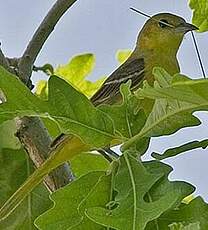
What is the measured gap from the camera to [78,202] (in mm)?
811

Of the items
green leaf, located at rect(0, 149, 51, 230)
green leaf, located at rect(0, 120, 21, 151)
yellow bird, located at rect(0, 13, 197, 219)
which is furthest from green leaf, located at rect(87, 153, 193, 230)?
yellow bird, located at rect(0, 13, 197, 219)

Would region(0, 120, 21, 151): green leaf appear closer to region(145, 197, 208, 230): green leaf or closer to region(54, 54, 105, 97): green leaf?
region(145, 197, 208, 230): green leaf

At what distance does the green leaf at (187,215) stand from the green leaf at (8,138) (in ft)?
1.39

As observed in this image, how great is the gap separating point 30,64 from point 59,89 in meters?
0.50

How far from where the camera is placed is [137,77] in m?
2.30

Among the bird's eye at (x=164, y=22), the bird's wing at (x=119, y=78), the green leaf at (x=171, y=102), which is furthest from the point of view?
the bird's eye at (x=164, y=22)

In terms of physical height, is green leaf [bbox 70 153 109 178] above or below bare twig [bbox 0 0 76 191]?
below

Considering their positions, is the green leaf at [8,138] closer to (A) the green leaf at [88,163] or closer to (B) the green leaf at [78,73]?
(A) the green leaf at [88,163]

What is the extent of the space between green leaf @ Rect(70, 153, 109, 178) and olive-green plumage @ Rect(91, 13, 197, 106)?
0.87m

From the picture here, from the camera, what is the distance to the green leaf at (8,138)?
1173 mm

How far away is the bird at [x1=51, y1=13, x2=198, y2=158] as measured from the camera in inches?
91.4

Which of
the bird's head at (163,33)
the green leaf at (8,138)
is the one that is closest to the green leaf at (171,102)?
the green leaf at (8,138)

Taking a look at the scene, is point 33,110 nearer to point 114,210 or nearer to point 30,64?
point 114,210

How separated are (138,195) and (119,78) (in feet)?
5.73
